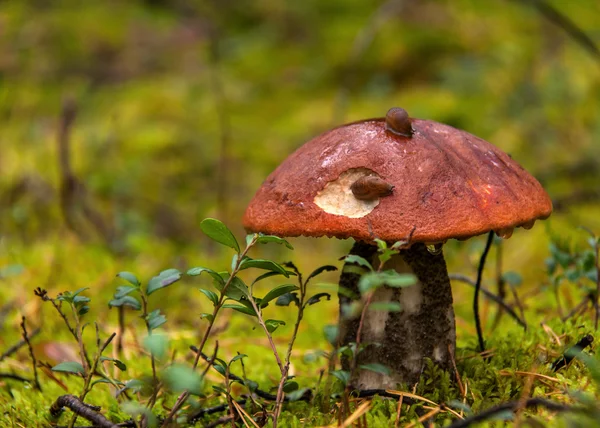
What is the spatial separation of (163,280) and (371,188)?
2.01 feet

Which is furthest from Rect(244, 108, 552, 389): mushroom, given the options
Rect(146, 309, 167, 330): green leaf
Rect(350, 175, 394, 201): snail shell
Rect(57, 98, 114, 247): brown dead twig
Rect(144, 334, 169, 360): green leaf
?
Rect(57, 98, 114, 247): brown dead twig

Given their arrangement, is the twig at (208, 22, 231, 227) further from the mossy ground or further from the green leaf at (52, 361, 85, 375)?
the green leaf at (52, 361, 85, 375)

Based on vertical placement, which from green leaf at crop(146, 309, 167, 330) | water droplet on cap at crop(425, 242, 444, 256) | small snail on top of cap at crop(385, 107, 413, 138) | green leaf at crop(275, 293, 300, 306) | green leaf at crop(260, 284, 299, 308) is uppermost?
small snail on top of cap at crop(385, 107, 413, 138)

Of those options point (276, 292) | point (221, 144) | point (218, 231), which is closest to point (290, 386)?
point (276, 292)

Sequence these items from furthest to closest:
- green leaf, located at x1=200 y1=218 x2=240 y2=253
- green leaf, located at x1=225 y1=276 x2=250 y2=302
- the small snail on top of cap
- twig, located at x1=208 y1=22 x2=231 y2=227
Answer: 1. twig, located at x1=208 y1=22 x2=231 y2=227
2. the small snail on top of cap
3. green leaf, located at x1=225 y1=276 x2=250 y2=302
4. green leaf, located at x1=200 y1=218 x2=240 y2=253

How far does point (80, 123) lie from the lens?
6543mm

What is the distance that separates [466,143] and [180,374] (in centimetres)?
104

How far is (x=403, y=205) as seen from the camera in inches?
56.8

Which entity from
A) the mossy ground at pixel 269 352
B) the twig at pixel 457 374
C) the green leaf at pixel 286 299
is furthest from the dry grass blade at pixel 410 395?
the green leaf at pixel 286 299

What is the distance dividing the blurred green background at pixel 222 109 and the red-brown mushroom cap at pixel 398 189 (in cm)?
101

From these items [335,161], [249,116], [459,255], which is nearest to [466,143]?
[335,161]

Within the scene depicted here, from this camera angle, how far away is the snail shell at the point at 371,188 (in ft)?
4.83

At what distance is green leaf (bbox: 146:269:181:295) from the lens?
1.54m

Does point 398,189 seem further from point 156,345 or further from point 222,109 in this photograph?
point 222,109
